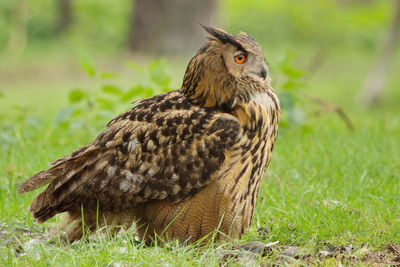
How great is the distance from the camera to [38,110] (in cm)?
1135

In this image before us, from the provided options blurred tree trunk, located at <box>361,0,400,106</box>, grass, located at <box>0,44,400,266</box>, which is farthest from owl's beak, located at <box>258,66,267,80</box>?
blurred tree trunk, located at <box>361,0,400,106</box>

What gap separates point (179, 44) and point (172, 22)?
56cm

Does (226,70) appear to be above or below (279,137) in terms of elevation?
above

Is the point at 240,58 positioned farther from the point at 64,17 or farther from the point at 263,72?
the point at 64,17

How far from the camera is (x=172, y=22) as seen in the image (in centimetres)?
1717

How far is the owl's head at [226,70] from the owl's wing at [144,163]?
122mm

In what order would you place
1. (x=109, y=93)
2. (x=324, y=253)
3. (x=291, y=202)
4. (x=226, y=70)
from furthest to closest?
(x=109, y=93)
(x=291, y=202)
(x=226, y=70)
(x=324, y=253)

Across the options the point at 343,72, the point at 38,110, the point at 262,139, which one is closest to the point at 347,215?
the point at 262,139

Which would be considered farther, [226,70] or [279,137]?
[279,137]

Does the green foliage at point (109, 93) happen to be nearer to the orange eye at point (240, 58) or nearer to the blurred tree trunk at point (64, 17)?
the orange eye at point (240, 58)

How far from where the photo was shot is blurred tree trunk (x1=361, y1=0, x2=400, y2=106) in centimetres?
1245

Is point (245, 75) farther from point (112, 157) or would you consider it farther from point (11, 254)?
point (11, 254)

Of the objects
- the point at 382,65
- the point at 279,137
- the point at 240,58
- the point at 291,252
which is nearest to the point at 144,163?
the point at 240,58

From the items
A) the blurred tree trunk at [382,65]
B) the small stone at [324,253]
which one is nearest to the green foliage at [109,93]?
the small stone at [324,253]
